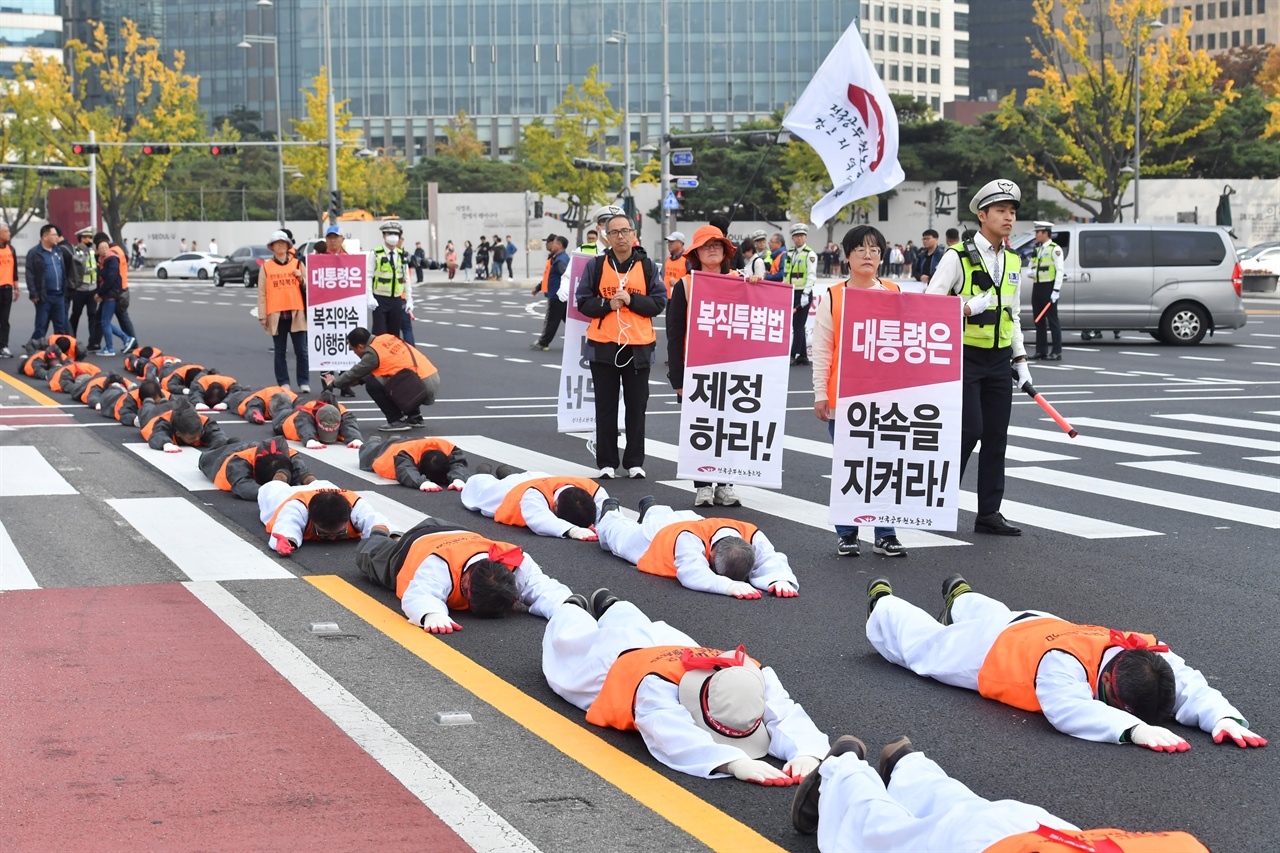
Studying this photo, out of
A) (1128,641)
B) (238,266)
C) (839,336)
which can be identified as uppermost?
(238,266)

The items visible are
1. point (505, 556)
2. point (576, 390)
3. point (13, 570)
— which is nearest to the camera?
point (505, 556)

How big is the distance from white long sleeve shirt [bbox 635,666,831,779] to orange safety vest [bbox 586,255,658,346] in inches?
243

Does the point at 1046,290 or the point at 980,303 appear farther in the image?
the point at 1046,290

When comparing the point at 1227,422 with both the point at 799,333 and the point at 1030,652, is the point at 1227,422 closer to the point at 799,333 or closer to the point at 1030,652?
the point at 799,333

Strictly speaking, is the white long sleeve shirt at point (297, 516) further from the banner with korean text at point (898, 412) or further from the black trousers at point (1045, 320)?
the black trousers at point (1045, 320)

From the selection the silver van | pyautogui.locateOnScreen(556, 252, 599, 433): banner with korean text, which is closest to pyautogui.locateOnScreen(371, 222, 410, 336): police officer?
pyautogui.locateOnScreen(556, 252, 599, 433): banner with korean text

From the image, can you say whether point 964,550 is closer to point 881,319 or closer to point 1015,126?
point 881,319

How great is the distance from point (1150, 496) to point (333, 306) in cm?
991

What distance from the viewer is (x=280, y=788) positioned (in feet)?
15.5

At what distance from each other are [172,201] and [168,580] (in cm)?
8094

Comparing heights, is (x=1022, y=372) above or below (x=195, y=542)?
above

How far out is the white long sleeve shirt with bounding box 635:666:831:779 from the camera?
4836 mm

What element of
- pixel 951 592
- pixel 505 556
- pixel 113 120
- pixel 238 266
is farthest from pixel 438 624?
pixel 113 120

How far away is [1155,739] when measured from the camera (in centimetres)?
513
